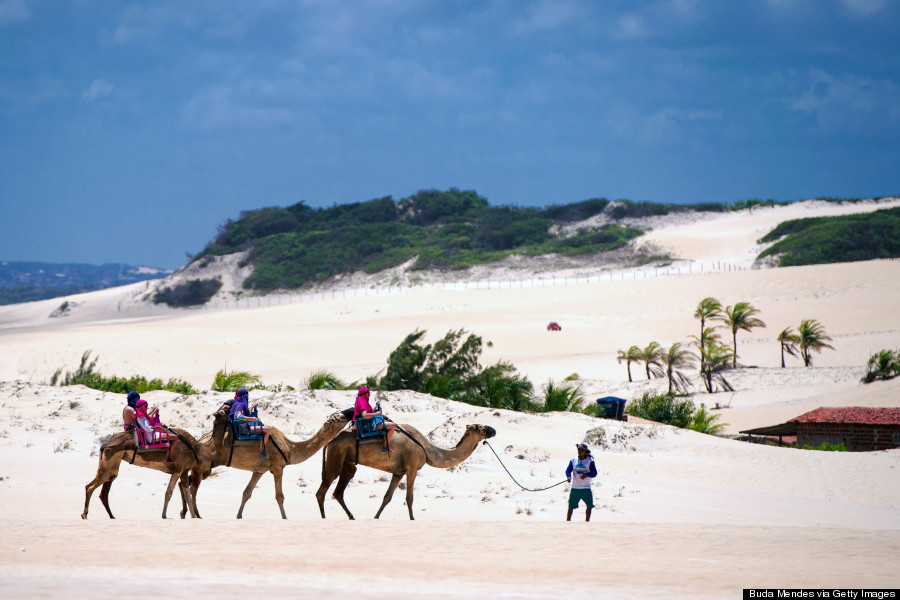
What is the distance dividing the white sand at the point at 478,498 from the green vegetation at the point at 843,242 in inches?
1175

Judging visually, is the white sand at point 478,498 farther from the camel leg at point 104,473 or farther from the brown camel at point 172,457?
the brown camel at point 172,457

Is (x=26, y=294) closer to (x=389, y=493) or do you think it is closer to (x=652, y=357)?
(x=652, y=357)

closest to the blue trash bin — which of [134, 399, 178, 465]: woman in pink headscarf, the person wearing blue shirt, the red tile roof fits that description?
the red tile roof

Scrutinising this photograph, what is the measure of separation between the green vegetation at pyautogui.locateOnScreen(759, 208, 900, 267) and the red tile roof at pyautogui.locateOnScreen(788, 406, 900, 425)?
180 feet

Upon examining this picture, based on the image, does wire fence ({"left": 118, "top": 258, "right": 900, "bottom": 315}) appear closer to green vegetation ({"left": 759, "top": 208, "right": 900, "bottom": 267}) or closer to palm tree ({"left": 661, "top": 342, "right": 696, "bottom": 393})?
green vegetation ({"left": 759, "top": 208, "right": 900, "bottom": 267})

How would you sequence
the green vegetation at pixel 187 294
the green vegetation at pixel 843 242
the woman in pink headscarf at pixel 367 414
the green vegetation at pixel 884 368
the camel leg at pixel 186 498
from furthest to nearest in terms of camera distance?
the green vegetation at pixel 187 294 < the green vegetation at pixel 843 242 < the green vegetation at pixel 884 368 < the woman in pink headscarf at pixel 367 414 < the camel leg at pixel 186 498

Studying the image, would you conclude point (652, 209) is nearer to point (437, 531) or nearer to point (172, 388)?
point (172, 388)

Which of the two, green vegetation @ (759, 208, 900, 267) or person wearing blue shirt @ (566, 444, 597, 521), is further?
green vegetation @ (759, 208, 900, 267)

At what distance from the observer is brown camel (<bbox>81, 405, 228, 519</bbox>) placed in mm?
12133

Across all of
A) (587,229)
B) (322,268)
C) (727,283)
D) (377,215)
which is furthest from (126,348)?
(377,215)

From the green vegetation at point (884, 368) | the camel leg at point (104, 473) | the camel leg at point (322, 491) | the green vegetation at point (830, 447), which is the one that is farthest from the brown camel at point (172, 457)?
the green vegetation at point (884, 368)

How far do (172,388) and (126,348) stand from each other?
20959 millimetres

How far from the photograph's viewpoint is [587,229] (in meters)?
114

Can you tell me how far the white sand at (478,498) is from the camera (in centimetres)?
918
